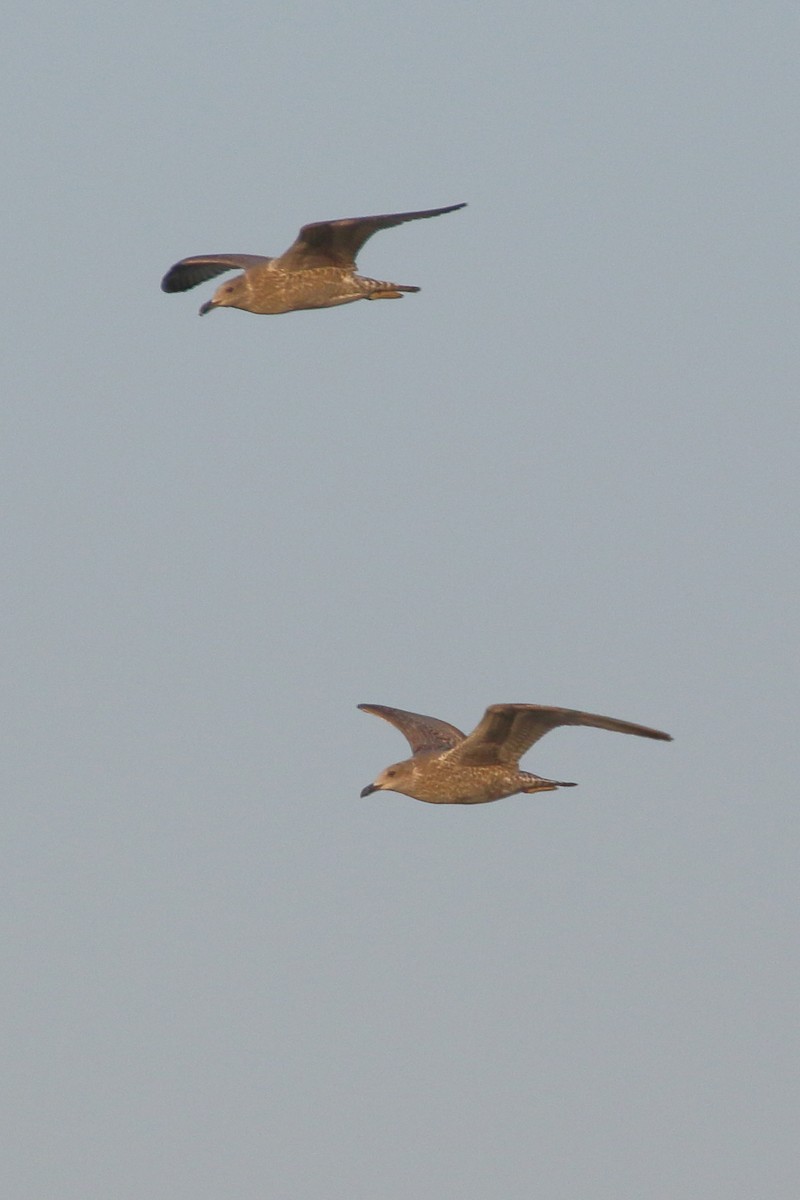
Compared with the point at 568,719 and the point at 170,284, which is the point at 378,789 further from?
the point at 170,284

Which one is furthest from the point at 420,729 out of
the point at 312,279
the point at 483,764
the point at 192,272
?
the point at 192,272

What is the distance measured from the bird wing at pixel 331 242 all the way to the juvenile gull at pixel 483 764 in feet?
15.8

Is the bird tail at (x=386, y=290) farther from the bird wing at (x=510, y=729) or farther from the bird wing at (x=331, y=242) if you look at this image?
the bird wing at (x=510, y=729)

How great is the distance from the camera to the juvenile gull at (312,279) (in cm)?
2433

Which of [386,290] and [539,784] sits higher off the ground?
[386,290]

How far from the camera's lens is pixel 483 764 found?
22.7m

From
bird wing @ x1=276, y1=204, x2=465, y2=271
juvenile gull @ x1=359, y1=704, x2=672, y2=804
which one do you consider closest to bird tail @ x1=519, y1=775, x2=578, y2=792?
juvenile gull @ x1=359, y1=704, x2=672, y2=804

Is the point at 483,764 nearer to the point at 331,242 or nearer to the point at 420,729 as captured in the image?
the point at 420,729

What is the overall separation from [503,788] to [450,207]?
513 cm

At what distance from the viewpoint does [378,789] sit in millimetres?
23688

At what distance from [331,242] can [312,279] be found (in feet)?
2.09

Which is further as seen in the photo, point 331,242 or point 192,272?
point 192,272

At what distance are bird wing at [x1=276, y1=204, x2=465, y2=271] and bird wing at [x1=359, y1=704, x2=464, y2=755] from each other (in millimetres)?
4638

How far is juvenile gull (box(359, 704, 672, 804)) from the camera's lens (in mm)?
A: 21500
